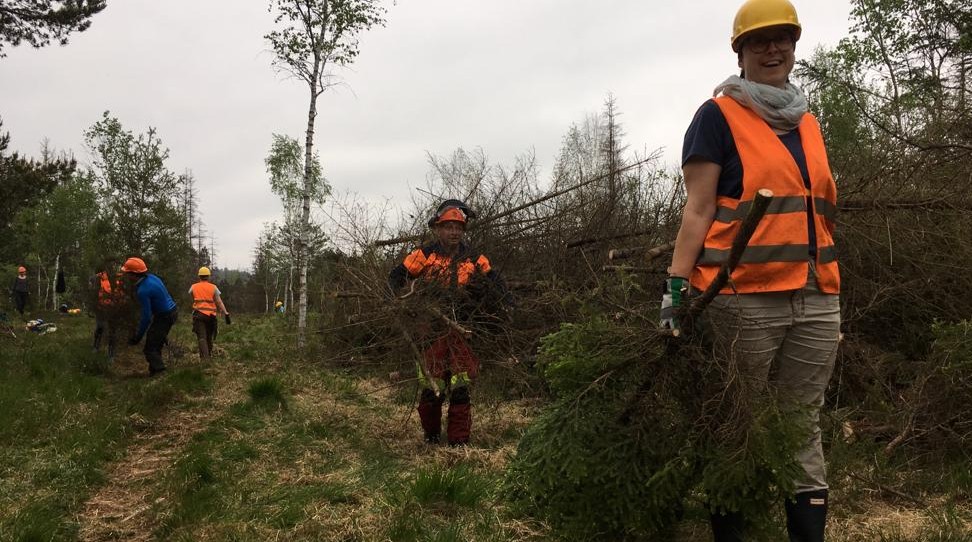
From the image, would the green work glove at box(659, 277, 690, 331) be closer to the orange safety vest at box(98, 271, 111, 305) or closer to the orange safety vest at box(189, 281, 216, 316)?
the orange safety vest at box(189, 281, 216, 316)

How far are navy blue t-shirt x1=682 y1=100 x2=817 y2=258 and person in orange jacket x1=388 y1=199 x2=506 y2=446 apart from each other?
2.92m

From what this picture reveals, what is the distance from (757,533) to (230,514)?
Answer: 2703 mm

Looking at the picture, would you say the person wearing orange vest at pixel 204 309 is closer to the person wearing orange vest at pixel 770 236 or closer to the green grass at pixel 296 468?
the green grass at pixel 296 468

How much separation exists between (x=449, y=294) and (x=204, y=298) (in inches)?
281

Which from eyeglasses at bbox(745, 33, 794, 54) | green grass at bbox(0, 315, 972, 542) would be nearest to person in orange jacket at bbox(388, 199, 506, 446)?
green grass at bbox(0, 315, 972, 542)

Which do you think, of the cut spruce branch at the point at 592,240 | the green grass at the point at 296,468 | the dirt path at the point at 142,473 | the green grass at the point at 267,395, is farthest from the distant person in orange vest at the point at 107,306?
the cut spruce branch at the point at 592,240

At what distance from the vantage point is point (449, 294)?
4.99 metres

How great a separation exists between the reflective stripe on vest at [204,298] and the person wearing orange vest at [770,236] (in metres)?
9.85

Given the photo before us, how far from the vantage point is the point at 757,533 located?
2393mm

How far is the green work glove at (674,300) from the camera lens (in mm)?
2205

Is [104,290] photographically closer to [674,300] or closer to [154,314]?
[154,314]

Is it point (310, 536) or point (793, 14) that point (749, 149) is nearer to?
point (793, 14)

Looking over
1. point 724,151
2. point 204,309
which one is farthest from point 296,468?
point 204,309

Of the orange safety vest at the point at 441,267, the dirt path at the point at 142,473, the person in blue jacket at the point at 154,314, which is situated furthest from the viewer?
the person in blue jacket at the point at 154,314
